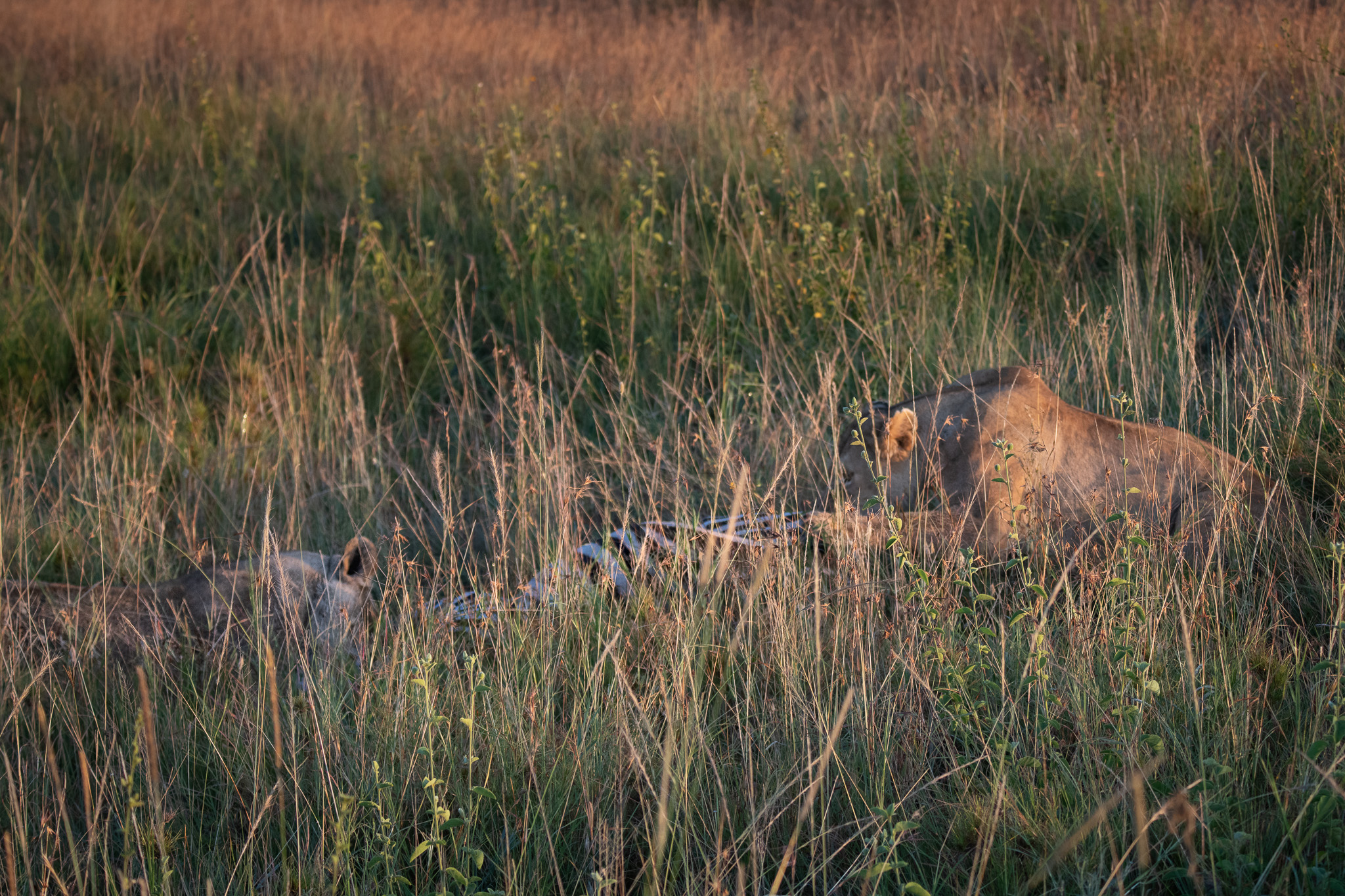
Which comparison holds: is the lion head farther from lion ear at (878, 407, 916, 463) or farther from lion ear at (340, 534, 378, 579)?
lion ear at (340, 534, 378, 579)

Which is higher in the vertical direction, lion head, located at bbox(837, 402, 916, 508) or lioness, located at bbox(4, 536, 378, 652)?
lion head, located at bbox(837, 402, 916, 508)

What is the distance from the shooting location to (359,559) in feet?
8.60

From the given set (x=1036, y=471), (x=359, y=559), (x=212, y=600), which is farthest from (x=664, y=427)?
(x=212, y=600)

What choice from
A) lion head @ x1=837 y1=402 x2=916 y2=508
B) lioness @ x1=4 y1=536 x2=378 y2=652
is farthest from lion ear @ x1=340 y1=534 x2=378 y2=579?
lion head @ x1=837 y1=402 x2=916 y2=508

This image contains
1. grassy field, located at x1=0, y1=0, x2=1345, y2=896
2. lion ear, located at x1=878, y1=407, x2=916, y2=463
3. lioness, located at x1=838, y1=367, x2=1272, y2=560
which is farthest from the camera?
lion ear, located at x1=878, y1=407, x2=916, y2=463

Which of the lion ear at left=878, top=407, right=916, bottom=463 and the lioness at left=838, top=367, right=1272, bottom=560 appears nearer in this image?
the lioness at left=838, top=367, right=1272, bottom=560

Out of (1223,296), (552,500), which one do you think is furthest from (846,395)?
(1223,296)

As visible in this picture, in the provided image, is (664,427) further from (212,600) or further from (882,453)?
(212,600)

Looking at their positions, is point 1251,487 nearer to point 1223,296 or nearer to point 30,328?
point 1223,296

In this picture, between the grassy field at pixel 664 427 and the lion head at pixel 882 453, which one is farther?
the lion head at pixel 882 453

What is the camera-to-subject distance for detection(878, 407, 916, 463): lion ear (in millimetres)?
2391

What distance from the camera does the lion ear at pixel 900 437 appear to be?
7.84 feet

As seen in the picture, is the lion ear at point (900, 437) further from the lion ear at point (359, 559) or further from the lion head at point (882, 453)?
the lion ear at point (359, 559)

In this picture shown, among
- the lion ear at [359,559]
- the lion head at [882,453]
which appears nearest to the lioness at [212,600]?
the lion ear at [359,559]
